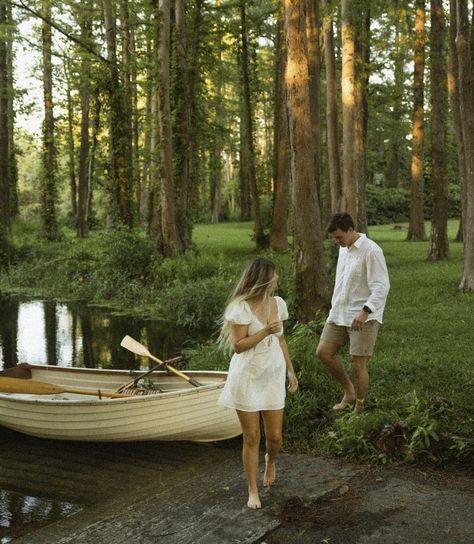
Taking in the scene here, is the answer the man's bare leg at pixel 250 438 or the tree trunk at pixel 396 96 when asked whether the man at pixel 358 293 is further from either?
the tree trunk at pixel 396 96

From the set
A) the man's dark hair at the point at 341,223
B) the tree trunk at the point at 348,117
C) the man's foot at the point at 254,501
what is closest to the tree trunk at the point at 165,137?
the tree trunk at the point at 348,117

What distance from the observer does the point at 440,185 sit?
21125mm

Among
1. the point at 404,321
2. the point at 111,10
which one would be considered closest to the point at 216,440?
the point at 404,321

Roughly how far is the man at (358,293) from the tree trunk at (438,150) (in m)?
13.9

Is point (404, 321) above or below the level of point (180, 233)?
below

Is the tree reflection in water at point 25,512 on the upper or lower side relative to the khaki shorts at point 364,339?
lower

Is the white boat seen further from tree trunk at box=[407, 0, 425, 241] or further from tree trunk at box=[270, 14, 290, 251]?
tree trunk at box=[407, 0, 425, 241]

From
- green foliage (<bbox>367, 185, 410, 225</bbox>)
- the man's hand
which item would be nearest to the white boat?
→ the man's hand

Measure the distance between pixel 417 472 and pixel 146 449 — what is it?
3258 millimetres

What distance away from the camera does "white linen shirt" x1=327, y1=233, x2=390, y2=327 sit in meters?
6.97

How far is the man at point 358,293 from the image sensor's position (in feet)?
22.9

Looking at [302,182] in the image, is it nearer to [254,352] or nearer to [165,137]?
[254,352]

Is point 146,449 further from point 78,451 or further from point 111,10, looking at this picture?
point 111,10

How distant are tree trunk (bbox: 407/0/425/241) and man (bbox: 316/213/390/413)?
63.4ft
